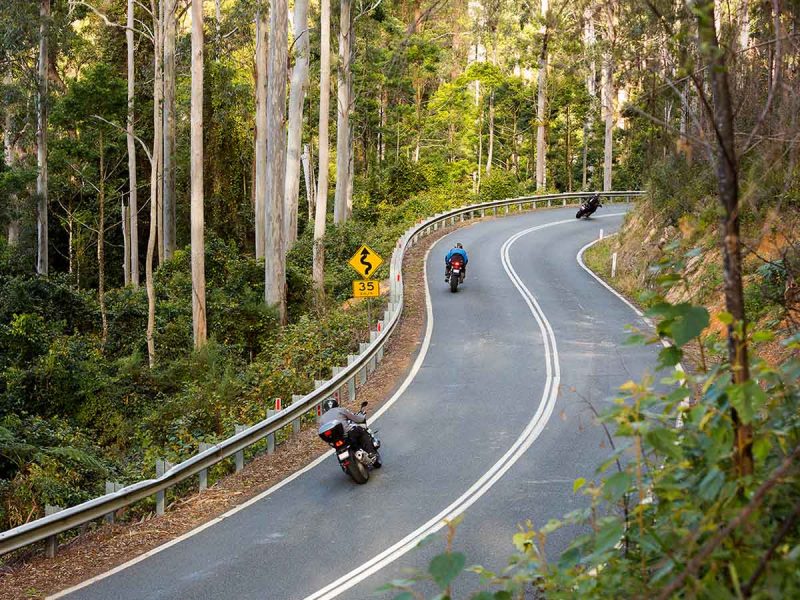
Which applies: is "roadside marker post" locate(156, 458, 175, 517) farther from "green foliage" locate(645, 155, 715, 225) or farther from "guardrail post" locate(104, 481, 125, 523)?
"green foliage" locate(645, 155, 715, 225)

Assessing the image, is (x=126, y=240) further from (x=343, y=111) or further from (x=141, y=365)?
(x=141, y=365)

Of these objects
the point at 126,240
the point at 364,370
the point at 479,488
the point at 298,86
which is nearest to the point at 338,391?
the point at 364,370

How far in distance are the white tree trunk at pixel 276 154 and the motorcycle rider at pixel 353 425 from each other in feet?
48.7

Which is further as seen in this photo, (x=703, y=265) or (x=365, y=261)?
(x=703, y=265)

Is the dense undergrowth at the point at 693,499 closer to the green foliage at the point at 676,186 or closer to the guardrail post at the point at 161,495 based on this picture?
the guardrail post at the point at 161,495

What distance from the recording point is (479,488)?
11844 millimetres

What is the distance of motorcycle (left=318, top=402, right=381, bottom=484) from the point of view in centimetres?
1183

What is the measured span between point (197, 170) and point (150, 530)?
16189 mm

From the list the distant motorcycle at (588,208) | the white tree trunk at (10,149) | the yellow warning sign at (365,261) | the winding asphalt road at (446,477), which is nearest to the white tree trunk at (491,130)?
the distant motorcycle at (588,208)

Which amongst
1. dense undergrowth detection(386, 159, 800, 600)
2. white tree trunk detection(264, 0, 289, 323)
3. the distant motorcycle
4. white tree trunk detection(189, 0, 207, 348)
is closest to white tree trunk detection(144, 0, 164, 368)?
white tree trunk detection(189, 0, 207, 348)

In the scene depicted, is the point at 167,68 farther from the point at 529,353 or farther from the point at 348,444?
the point at 348,444

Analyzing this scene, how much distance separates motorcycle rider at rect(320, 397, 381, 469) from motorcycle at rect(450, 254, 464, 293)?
14370 mm

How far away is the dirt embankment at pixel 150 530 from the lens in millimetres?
9430

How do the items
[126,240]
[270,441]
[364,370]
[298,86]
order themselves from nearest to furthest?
[270,441] < [364,370] < [298,86] < [126,240]
